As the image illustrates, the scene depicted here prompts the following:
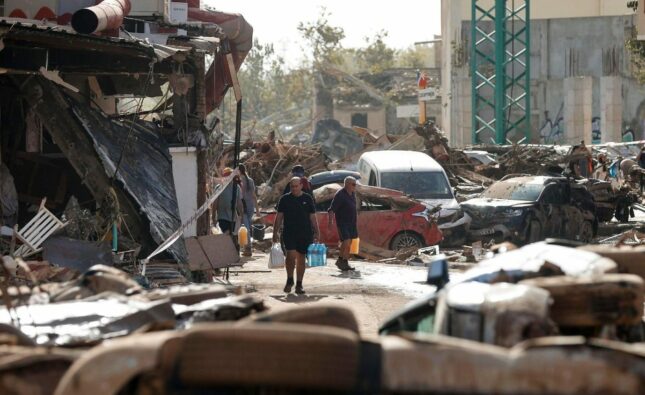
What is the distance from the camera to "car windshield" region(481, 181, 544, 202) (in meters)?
26.9

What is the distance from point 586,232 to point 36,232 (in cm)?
1432

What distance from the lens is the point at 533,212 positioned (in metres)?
26.2

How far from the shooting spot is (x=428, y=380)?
441cm

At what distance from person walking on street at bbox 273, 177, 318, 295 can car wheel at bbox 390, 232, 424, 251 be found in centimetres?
715

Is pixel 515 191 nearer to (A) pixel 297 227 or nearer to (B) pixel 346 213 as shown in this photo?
(B) pixel 346 213

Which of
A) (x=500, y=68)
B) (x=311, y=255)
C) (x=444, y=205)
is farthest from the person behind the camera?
(x=500, y=68)

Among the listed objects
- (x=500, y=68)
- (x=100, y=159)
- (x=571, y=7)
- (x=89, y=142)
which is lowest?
(x=100, y=159)

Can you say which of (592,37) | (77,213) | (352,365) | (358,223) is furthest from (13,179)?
(592,37)

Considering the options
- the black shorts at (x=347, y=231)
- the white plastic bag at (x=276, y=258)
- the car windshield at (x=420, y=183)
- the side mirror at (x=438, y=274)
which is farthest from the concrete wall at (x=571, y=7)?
the side mirror at (x=438, y=274)

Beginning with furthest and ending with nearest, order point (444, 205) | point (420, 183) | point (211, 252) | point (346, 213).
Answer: point (420, 183), point (444, 205), point (346, 213), point (211, 252)

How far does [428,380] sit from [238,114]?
17.3m

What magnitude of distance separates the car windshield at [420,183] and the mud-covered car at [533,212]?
0.83 metres

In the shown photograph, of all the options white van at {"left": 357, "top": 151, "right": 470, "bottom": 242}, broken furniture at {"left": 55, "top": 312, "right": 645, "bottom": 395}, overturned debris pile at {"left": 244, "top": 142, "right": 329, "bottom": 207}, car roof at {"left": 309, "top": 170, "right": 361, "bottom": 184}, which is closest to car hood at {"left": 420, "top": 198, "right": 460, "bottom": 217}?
white van at {"left": 357, "top": 151, "right": 470, "bottom": 242}

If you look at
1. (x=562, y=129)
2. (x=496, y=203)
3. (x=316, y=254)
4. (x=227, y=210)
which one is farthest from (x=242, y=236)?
(x=562, y=129)
